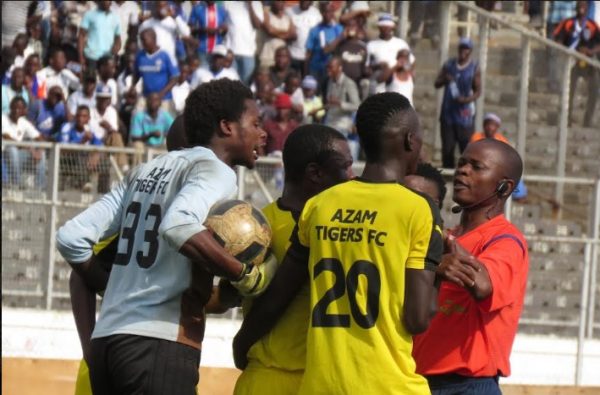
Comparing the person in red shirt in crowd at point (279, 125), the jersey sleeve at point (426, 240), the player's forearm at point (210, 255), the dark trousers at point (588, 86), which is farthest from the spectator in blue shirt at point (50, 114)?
the jersey sleeve at point (426, 240)

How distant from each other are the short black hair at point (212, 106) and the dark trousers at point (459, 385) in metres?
1.41

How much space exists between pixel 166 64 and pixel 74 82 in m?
1.14

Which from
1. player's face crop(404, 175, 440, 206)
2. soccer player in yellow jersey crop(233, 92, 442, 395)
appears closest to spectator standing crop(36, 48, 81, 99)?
player's face crop(404, 175, 440, 206)

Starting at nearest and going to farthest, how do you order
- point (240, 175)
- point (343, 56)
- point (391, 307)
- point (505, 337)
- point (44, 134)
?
point (391, 307), point (505, 337), point (240, 175), point (44, 134), point (343, 56)

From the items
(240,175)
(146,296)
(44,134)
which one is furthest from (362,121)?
(44,134)

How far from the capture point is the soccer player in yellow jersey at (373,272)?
16.3ft

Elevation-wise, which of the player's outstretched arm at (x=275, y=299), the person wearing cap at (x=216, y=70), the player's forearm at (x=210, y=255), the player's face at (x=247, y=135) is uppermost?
the person wearing cap at (x=216, y=70)

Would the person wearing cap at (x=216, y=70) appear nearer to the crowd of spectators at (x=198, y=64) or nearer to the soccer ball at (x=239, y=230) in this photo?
the crowd of spectators at (x=198, y=64)

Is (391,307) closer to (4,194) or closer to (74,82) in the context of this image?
(4,194)

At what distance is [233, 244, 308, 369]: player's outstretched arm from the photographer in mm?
5195

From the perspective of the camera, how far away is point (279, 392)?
5.36m

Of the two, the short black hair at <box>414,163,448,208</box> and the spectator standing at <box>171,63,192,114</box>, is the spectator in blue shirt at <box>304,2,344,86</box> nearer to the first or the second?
the spectator standing at <box>171,63,192,114</box>

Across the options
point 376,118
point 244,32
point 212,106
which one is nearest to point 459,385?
point 376,118

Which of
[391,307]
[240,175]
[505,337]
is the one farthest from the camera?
[240,175]
